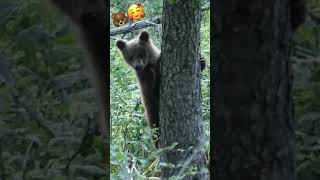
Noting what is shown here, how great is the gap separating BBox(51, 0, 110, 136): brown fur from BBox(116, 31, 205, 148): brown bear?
8.08 ft

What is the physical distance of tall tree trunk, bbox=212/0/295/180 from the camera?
1.65 meters

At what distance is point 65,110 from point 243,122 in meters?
0.50

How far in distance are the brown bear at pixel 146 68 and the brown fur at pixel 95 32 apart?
246 centimetres

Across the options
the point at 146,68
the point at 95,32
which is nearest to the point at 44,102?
the point at 95,32

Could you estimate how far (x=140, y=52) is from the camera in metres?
4.80

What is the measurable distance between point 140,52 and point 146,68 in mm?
198

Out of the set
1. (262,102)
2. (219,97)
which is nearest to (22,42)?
(219,97)

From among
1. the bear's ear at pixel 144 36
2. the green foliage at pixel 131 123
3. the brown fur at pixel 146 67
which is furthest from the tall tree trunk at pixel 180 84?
the bear's ear at pixel 144 36

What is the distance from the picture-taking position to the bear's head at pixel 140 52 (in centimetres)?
473

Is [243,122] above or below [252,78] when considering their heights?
below

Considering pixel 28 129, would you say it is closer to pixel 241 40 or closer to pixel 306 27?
pixel 241 40

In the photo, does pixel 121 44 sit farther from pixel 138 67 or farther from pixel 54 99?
pixel 54 99

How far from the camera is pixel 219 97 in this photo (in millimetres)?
1698

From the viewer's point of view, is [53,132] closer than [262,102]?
No
